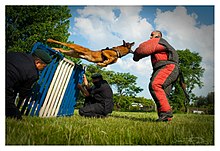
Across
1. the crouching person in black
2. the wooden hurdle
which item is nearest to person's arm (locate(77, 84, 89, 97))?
the crouching person in black

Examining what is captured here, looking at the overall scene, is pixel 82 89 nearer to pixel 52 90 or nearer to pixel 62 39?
pixel 52 90

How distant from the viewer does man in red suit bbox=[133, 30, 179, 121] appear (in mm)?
2906

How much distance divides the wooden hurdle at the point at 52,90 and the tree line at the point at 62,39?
2.31ft

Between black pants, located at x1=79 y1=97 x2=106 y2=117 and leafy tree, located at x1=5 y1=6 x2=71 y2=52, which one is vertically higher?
leafy tree, located at x1=5 y1=6 x2=71 y2=52

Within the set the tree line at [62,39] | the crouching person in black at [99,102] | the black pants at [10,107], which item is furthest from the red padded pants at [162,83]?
the black pants at [10,107]

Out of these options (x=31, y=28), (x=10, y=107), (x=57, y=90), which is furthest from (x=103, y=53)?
(x=31, y=28)

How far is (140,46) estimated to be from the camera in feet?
10.0

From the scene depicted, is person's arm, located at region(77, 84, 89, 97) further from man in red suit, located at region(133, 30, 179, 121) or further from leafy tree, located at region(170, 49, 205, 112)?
leafy tree, located at region(170, 49, 205, 112)

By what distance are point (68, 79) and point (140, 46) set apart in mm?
1121

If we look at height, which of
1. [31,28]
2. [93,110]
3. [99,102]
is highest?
[31,28]

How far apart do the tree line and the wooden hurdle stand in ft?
2.31

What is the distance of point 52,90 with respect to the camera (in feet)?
10.4

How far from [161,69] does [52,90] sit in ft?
4.44
